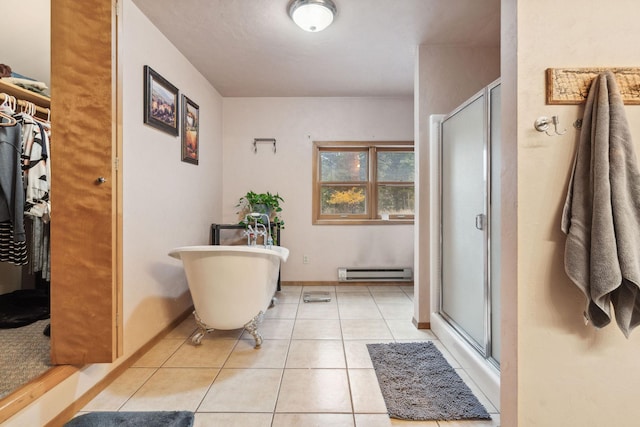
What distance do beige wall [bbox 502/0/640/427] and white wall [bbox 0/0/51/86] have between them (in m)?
2.76

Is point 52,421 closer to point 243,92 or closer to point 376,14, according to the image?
point 376,14

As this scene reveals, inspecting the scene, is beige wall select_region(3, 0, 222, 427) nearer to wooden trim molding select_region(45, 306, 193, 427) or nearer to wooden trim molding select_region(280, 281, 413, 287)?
wooden trim molding select_region(45, 306, 193, 427)

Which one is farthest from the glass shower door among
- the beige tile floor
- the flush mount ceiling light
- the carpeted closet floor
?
the carpeted closet floor

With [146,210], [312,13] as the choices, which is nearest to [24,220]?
[146,210]

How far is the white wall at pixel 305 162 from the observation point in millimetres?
3766

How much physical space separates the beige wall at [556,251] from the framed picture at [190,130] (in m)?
2.54

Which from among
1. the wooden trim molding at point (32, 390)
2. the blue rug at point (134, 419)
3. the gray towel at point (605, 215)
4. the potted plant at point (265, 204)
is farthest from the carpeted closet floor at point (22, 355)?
the gray towel at point (605, 215)

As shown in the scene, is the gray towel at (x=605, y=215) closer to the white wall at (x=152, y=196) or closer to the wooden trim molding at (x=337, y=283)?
the white wall at (x=152, y=196)

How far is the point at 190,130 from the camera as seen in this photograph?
280cm

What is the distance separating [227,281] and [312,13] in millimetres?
1884

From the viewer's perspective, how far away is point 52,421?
1305mm

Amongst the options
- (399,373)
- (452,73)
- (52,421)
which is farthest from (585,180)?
(52,421)

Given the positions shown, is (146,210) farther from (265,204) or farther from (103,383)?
(265,204)

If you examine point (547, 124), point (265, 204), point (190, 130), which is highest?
point (190, 130)
